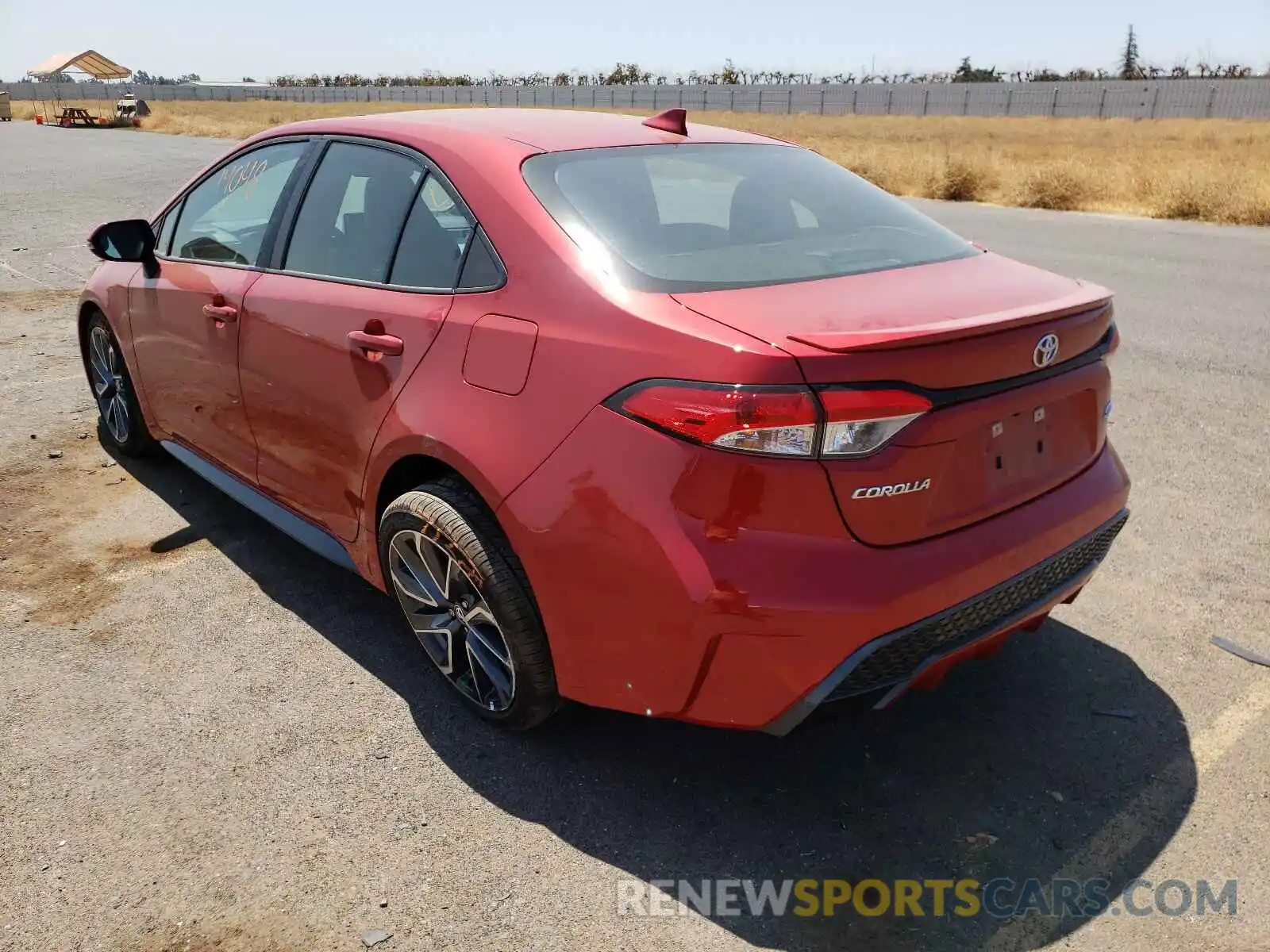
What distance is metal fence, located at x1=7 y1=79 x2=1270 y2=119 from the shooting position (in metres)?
54.8

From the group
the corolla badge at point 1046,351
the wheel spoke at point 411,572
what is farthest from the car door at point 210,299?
the corolla badge at point 1046,351

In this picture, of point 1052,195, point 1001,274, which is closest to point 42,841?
point 1001,274

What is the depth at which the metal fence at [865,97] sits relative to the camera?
54.8 m

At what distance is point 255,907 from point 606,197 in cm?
199

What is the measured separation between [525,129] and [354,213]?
632 millimetres

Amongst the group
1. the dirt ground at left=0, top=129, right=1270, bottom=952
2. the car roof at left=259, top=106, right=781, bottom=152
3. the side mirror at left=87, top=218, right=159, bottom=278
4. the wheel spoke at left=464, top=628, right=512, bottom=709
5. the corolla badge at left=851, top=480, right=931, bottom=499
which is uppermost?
the car roof at left=259, top=106, right=781, bottom=152

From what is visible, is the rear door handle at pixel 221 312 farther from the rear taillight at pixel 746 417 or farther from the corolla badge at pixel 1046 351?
the corolla badge at pixel 1046 351

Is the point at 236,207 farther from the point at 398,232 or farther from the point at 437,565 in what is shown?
the point at 437,565

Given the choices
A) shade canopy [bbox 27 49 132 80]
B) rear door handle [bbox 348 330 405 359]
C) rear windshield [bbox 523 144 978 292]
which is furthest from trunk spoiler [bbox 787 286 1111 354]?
shade canopy [bbox 27 49 132 80]

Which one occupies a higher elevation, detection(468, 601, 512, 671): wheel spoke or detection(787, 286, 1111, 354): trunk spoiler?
detection(787, 286, 1111, 354): trunk spoiler

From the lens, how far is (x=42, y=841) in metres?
2.59

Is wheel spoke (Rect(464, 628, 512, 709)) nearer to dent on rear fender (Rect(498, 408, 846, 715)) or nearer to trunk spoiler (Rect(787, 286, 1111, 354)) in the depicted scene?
dent on rear fender (Rect(498, 408, 846, 715))

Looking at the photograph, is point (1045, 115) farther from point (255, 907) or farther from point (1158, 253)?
point (255, 907)

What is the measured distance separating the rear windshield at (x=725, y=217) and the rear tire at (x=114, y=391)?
2.95 metres
